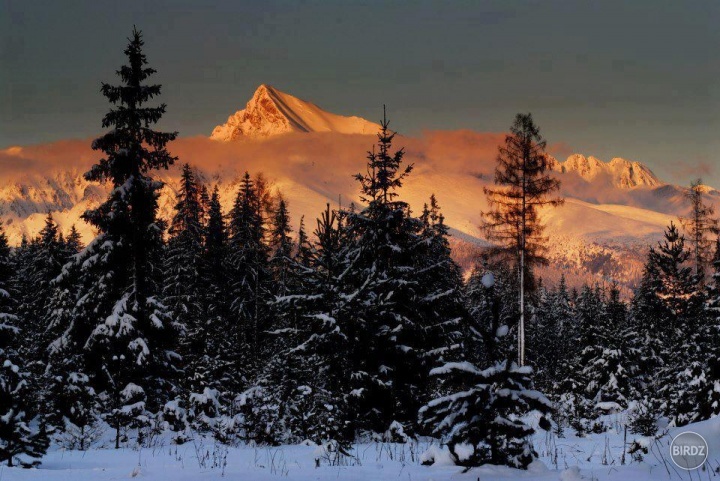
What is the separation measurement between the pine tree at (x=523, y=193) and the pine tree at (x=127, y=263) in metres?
15.0

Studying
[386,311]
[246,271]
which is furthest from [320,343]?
[246,271]

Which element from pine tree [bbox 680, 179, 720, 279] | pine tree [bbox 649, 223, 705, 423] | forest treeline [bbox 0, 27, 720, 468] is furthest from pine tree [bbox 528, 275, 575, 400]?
forest treeline [bbox 0, 27, 720, 468]

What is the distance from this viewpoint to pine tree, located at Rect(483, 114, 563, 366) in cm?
2645

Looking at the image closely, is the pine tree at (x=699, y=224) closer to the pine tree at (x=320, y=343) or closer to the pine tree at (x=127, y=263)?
the pine tree at (x=320, y=343)

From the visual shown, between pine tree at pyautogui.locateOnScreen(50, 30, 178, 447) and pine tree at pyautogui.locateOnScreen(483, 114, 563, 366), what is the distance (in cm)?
1498

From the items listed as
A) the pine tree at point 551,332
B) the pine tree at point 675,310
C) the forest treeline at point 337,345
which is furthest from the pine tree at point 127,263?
the pine tree at point 551,332

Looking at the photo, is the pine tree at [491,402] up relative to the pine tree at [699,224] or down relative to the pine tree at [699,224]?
down

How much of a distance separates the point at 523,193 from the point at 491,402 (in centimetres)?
2132

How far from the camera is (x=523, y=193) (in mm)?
26562

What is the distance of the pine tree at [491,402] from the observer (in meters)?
6.43

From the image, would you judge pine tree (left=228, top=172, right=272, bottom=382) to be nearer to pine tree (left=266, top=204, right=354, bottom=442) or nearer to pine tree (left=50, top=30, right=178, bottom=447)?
pine tree (left=50, top=30, right=178, bottom=447)

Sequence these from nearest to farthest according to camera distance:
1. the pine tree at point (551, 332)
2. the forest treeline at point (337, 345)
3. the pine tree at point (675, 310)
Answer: the forest treeline at point (337, 345) → the pine tree at point (675, 310) → the pine tree at point (551, 332)

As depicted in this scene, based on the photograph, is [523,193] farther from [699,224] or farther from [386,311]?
[699,224]

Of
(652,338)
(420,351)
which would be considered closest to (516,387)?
(420,351)
